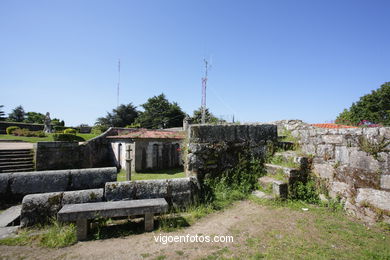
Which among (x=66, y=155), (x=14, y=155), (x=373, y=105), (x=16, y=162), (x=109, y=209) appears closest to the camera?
(x=109, y=209)

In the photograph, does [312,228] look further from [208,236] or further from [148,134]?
[148,134]

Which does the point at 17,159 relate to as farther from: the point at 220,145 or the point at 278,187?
the point at 278,187

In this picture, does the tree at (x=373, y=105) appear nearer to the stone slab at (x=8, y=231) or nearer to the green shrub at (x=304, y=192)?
the green shrub at (x=304, y=192)

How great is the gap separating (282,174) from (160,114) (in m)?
38.2

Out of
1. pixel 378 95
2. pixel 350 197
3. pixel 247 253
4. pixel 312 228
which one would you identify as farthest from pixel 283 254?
pixel 378 95

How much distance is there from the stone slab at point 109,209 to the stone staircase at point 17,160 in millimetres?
9001

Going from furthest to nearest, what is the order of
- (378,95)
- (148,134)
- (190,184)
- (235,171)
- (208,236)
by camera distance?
(378,95), (148,134), (235,171), (190,184), (208,236)

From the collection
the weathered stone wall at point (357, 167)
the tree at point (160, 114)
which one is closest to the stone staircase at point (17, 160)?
the weathered stone wall at point (357, 167)

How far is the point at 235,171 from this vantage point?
504 centimetres

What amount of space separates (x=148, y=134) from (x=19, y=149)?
7208 mm

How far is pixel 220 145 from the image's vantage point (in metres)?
5.05

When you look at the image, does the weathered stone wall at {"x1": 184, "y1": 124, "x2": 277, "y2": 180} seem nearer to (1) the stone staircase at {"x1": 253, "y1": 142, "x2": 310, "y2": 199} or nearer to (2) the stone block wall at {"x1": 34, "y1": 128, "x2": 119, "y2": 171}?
(1) the stone staircase at {"x1": 253, "y1": 142, "x2": 310, "y2": 199}

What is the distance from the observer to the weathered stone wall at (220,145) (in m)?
4.82

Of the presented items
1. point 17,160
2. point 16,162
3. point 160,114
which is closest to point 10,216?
point 16,162
